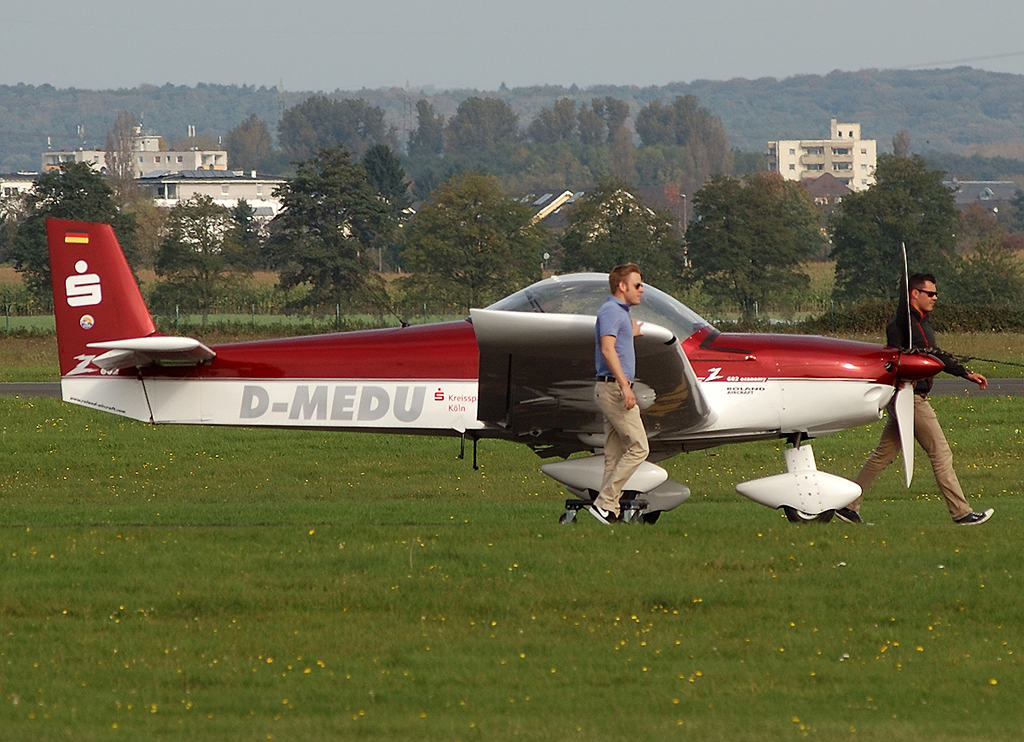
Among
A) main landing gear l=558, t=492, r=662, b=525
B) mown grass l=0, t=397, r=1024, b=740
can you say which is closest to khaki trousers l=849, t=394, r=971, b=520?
mown grass l=0, t=397, r=1024, b=740

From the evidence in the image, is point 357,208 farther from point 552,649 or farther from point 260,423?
point 552,649

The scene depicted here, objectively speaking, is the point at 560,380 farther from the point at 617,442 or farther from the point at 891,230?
the point at 891,230

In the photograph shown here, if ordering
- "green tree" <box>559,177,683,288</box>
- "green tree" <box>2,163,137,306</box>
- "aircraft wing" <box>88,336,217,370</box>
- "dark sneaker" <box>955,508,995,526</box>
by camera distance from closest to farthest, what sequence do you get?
"dark sneaker" <box>955,508,995,526</box> < "aircraft wing" <box>88,336,217,370</box> < "green tree" <box>2,163,137,306</box> < "green tree" <box>559,177,683,288</box>

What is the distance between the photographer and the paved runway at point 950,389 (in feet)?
80.9

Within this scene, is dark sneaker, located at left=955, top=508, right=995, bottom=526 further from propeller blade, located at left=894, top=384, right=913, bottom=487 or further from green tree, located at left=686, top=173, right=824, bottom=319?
green tree, located at left=686, top=173, right=824, bottom=319

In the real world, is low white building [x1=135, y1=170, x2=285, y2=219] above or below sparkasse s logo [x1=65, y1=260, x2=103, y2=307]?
below

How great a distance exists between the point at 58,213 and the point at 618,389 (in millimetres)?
51591

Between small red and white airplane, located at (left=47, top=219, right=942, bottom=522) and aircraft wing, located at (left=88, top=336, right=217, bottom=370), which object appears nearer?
small red and white airplane, located at (left=47, top=219, right=942, bottom=522)

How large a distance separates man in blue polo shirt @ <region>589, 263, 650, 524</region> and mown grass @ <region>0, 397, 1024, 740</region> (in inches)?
17.2

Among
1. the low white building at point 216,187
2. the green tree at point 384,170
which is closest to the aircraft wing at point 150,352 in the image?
the green tree at point 384,170

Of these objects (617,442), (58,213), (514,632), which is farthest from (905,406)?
(58,213)

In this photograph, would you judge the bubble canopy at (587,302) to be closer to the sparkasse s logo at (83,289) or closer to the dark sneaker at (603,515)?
the dark sneaker at (603,515)

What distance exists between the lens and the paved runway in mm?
24672

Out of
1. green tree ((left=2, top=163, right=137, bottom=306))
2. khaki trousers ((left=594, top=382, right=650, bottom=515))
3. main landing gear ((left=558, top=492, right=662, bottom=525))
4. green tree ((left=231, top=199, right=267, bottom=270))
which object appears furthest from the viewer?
green tree ((left=231, top=199, right=267, bottom=270))
